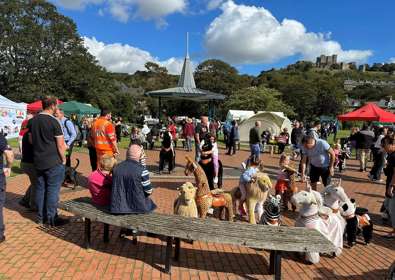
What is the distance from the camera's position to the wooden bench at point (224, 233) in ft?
11.7

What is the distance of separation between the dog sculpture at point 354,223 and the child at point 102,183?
11.0ft

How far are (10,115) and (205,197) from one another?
1837 cm

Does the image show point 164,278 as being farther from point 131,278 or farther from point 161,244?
point 161,244

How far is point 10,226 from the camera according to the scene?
5332mm

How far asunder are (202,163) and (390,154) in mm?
3553

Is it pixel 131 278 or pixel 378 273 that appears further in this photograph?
pixel 378 273

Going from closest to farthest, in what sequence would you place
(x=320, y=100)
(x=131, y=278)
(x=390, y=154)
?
(x=131, y=278), (x=390, y=154), (x=320, y=100)

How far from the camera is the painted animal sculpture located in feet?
16.7

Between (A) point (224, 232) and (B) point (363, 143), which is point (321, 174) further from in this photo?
(B) point (363, 143)

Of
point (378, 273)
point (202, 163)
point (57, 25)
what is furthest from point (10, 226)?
point (57, 25)

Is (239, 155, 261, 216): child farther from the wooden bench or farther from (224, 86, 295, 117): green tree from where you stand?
(224, 86, 295, 117): green tree

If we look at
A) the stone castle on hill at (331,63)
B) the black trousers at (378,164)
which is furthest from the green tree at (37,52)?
the stone castle on hill at (331,63)

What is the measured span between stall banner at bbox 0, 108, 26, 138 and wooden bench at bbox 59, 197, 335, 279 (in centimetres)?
1713

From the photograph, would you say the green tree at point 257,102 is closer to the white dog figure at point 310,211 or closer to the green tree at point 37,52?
the green tree at point 37,52
